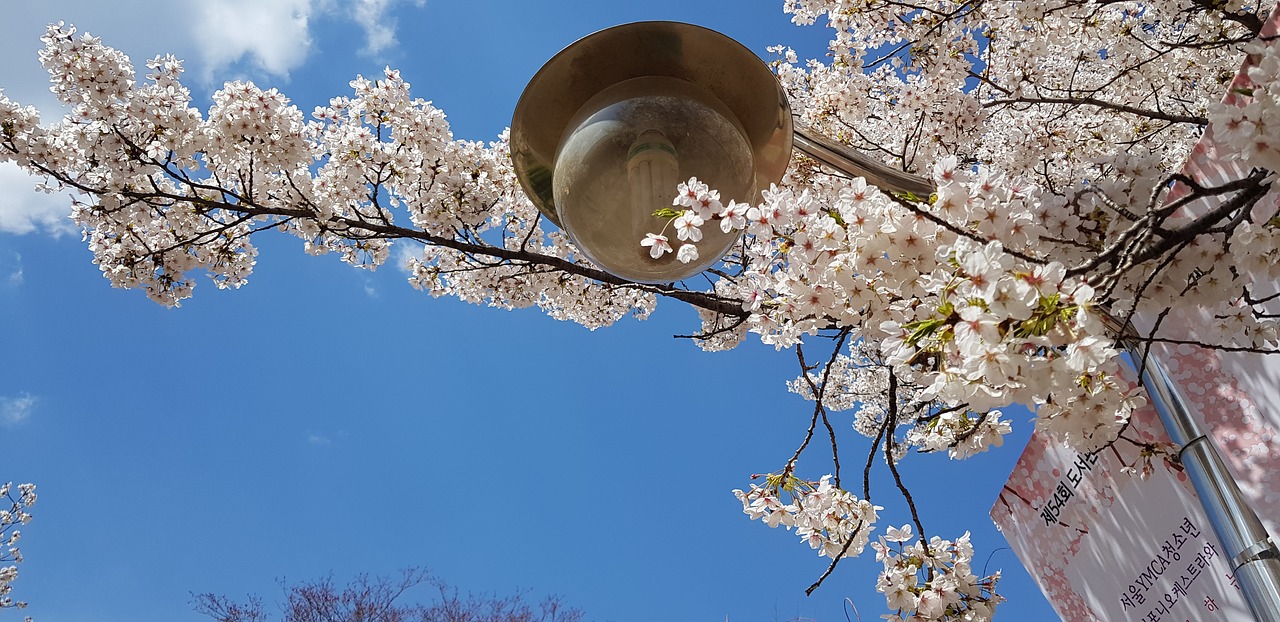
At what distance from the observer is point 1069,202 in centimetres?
149

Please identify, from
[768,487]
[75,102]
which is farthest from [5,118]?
[768,487]

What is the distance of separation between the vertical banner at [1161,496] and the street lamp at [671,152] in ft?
0.26

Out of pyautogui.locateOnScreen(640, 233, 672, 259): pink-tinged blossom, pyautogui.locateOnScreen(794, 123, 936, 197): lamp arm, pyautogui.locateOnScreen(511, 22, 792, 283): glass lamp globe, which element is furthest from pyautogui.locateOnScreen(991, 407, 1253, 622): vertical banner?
pyautogui.locateOnScreen(640, 233, 672, 259): pink-tinged blossom

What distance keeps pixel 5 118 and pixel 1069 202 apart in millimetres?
5279

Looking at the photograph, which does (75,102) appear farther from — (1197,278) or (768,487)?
(1197,278)

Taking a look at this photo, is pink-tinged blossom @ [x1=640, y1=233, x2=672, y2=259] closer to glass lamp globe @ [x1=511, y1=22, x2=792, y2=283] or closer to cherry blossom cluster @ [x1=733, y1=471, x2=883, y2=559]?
glass lamp globe @ [x1=511, y1=22, x2=792, y2=283]

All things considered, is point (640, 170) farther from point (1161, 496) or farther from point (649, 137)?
point (1161, 496)

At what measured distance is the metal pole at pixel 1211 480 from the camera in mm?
1342

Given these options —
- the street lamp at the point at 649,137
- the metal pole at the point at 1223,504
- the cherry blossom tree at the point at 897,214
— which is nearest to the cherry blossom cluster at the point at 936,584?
the cherry blossom tree at the point at 897,214

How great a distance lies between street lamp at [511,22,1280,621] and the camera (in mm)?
1506

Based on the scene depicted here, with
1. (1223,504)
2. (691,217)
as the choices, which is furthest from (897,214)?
(1223,504)

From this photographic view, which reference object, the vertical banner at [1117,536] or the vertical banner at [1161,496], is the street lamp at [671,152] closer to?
the vertical banner at [1161,496]

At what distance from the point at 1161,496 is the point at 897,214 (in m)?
1.16

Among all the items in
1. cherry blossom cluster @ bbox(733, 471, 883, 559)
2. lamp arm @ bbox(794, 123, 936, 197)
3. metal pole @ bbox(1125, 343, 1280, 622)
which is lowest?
metal pole @ bbox(1125, 343, 1280, 622)
